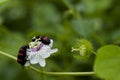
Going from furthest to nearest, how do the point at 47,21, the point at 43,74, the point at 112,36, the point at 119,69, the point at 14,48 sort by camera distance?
the point at 47,21
the point at 112,36
the point at 14,48
the point at 43,74
the point at 119,69

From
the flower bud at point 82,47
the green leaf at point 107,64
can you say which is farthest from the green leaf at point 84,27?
the green leaf at point 107,64

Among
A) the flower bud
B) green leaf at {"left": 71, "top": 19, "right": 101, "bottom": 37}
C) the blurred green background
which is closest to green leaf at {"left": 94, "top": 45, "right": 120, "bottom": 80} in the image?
the flower bud

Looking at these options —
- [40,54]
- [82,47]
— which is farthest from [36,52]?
[82,47]

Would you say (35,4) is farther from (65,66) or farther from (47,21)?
(65,66)

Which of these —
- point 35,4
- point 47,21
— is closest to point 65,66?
point 47,21

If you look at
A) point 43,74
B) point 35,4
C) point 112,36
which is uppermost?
point 35,4

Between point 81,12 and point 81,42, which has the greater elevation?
point 81,12

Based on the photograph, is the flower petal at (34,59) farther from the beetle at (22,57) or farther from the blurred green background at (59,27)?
the blurred green background at (59,27)
